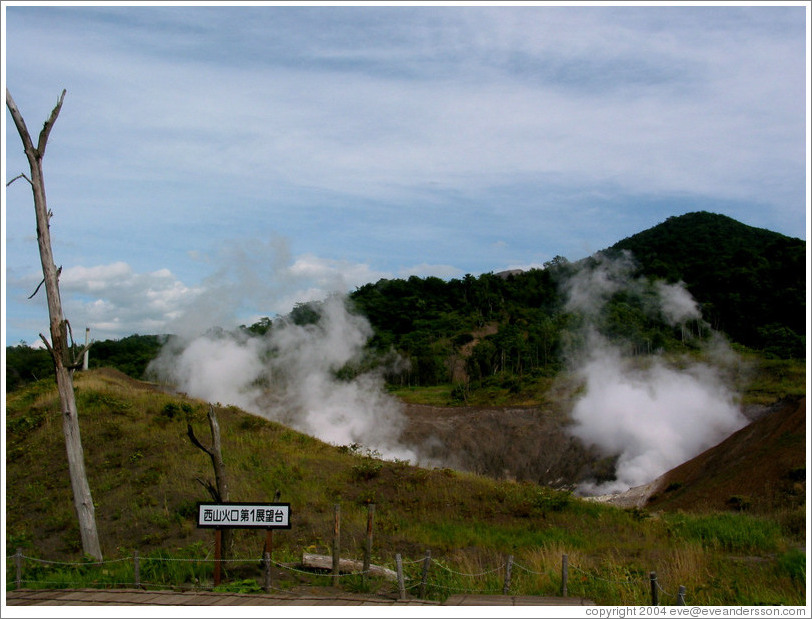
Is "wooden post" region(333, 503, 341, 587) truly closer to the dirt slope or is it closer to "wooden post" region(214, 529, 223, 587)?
"wooden post" region(214, 529, 223, 587)

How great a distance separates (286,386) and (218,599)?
33.8m

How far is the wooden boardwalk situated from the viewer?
28.7ft

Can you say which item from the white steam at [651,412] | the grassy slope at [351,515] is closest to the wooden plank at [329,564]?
the grassy slope at [351,515]

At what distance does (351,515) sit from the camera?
1686 cm

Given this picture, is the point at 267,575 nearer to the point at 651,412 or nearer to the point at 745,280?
the point at 651,412

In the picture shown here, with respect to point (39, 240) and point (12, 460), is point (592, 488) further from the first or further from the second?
point (39, 240)

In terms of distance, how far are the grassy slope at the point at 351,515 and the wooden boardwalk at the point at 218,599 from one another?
106 cm

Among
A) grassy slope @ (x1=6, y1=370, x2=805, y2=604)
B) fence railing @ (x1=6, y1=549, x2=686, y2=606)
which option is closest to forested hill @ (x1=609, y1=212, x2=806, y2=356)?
grassy slope @ (x1=6, y1=370, x2=805, y2=604)

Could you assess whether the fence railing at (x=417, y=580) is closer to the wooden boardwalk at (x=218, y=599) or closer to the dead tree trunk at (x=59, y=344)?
the wooden boardwalk at (x=218, y=599)

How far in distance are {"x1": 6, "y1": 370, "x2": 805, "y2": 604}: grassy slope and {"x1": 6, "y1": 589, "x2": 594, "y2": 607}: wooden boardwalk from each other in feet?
3.47

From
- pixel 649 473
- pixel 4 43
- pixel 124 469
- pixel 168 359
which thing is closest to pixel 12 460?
pixel 124 469

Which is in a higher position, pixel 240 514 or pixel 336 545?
pixel 240 514

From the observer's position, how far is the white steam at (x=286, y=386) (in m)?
37.7

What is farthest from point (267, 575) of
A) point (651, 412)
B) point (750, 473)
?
point (651, 412)
